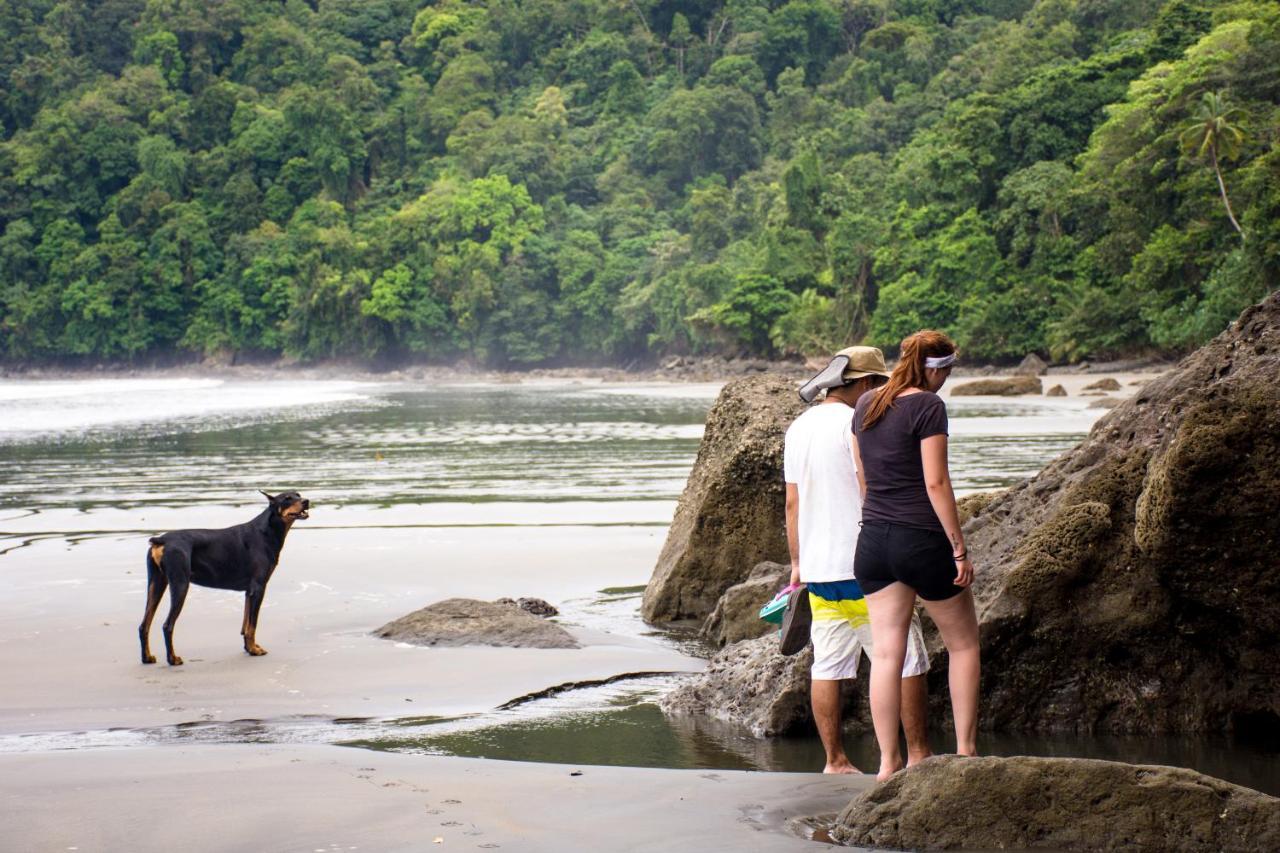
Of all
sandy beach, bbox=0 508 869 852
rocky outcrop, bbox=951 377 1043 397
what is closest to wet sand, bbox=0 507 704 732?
sandy beach, bbox=0 508 869 852

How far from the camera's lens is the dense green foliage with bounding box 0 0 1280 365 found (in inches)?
1987

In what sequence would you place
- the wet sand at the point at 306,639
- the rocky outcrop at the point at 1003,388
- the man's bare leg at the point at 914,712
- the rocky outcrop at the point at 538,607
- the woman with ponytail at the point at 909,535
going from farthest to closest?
the rocky outcrop at the point at 1003,388, the rocky outcrop at the point at 538,607, the wet sand at the point at 306,639, the man's bare leg at the point at 914,712, the woman with ponytail at the point at 909,535

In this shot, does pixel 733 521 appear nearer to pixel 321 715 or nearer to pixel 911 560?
pixel 321 715

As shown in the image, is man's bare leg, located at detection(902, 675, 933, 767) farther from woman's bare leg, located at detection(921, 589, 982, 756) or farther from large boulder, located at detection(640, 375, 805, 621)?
large boulder, located at detection(640, 375, 805, 621)

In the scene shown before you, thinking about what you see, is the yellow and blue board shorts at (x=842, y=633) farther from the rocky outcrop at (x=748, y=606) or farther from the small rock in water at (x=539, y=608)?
the small rock in water at (x=539, y=608)

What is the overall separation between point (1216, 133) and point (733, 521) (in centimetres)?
3762

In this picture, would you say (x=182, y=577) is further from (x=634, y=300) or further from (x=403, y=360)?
(x=403, y=360)

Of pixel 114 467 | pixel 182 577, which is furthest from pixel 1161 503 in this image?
pixel 114 467

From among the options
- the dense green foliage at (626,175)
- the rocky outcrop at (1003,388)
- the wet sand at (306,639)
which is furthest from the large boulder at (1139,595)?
the rocky outcrop at (1003,388)

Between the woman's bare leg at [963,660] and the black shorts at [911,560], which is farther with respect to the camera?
the woman's bare leg at [963,660]

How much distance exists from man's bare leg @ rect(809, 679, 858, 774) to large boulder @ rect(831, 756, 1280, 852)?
3.29 ft

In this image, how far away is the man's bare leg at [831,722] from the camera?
16.4ft

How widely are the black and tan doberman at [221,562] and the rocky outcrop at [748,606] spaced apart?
2.29m

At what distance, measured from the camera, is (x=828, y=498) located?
4.96 metres
